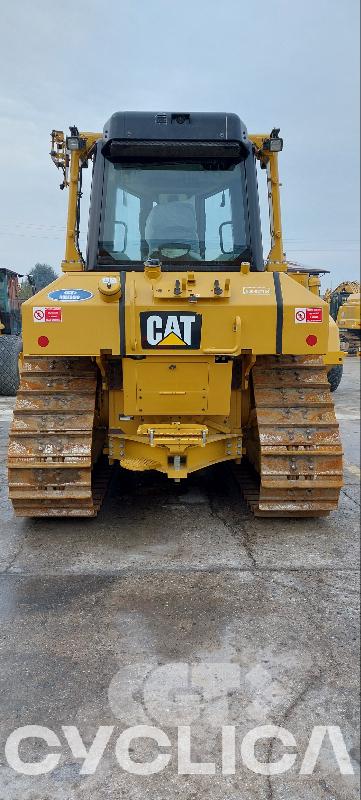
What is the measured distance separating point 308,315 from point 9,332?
31.8 feet

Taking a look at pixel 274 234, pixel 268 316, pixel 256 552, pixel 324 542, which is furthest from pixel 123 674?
pixel 274 234

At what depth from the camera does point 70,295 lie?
13.1 ft

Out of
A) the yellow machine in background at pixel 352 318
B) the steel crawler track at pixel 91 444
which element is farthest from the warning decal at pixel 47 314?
the yellow machine in background at pixel 352 318

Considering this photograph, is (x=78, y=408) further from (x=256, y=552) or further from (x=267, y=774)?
(x=267, y=774)

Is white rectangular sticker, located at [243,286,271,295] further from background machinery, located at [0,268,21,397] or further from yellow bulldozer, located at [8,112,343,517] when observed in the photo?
background machinery, located at [0,268,21,397]

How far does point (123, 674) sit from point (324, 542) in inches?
78.3

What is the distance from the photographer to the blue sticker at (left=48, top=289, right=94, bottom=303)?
3969 mm

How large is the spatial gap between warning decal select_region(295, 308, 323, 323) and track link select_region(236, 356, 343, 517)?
667 mm

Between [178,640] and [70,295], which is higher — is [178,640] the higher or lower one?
the lower one

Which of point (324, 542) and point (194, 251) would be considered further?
point (194, 251)

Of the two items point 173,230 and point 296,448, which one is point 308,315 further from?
point 173,230

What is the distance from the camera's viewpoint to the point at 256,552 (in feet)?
13.0

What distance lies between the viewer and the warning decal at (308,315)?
403 centimetres

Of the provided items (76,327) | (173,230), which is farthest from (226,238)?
(76,327)
